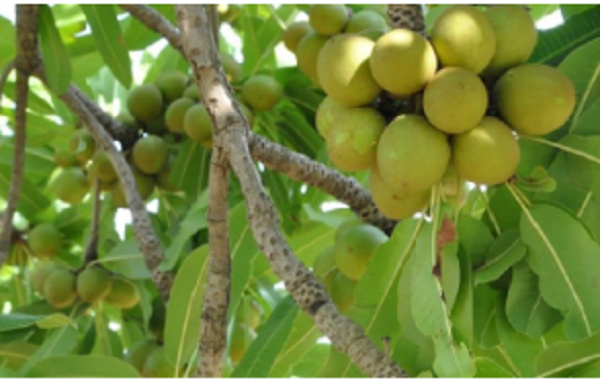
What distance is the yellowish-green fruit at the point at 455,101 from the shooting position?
146cm

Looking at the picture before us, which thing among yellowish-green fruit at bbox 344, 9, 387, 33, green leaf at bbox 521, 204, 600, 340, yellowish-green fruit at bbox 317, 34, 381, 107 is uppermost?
yellowish-green fruit at bbox 317, 34, 381, 107

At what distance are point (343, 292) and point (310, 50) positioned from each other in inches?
22.4

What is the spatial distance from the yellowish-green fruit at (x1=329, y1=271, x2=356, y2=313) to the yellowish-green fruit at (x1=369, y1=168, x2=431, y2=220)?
1.72ft

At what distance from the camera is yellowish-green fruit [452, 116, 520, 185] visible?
1.49m

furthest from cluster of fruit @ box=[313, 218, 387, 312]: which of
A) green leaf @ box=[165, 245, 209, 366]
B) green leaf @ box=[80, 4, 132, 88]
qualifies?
green leaf @ box=[80, 4, 132, 88]

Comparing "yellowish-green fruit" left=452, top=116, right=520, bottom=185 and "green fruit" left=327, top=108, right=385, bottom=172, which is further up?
"green fruit" left=327, top=108, right=385, bottom=172

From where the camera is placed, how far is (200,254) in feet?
6.37

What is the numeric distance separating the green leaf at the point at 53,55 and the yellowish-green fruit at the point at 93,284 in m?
0.50

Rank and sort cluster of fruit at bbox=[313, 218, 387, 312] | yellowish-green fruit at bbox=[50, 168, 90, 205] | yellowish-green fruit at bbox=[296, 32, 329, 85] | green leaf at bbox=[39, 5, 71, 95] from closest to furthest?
cluster of fruit at bbox=[313, 218, 387, 312] < yellowish-green fruit at bbox=[296, 32, 329, 85] < green leaf at bbox=[39, 5, 71, 95] < yellowish-green fruit at bbox=[50, 168, 90, 205]

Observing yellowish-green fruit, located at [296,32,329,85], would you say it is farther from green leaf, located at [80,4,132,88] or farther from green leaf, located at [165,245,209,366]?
green leaf, located at [165,245,209,366]

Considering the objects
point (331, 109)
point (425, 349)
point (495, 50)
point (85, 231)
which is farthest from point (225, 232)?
point (85, 231)

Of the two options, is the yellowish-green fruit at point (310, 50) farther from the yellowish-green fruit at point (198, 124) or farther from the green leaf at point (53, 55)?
the green leaf at point (53, 55)

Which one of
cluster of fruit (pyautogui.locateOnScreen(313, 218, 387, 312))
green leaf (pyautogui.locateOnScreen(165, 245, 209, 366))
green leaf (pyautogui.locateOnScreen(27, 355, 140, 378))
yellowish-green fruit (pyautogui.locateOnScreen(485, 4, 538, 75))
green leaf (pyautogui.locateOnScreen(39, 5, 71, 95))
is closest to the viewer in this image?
yellowish-green fruit (pyautogui.locateOnScreen(485, 4, 538, 75))

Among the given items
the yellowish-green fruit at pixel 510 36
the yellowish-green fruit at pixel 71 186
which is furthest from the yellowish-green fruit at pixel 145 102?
the yellowish-green fruit at pixel 510 36
